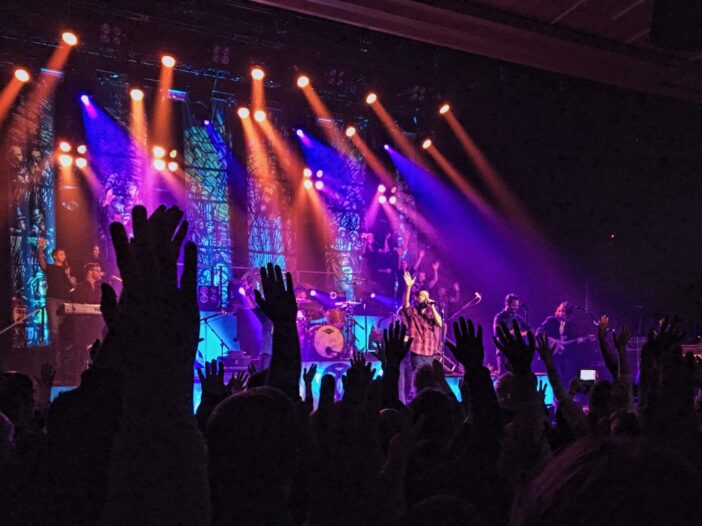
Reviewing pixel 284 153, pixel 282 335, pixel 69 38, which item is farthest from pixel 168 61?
pixel 282 335

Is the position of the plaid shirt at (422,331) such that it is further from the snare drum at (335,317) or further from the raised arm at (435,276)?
the raised arm at (435,276)

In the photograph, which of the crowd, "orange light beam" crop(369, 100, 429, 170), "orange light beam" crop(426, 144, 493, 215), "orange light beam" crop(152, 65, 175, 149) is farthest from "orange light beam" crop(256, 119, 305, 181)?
the crowd

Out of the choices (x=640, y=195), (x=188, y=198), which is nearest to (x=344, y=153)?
(x=188, y=198)

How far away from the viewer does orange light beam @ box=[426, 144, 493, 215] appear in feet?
41.9

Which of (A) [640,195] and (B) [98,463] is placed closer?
(B) [98,463]

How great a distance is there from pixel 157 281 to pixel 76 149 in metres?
9.91

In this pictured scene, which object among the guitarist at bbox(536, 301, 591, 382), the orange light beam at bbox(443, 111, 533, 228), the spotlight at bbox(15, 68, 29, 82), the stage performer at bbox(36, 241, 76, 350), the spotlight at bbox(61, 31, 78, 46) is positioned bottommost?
the guitarist at bbox(536, 301, 591, 382)

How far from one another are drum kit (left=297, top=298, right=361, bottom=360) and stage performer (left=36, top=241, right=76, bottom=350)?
368cm

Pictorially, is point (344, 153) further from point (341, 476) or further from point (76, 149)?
point (341, 476)

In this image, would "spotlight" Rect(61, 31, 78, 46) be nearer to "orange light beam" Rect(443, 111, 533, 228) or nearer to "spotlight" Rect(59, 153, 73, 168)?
"spotlight" Rect(59, 153, 73, 168)

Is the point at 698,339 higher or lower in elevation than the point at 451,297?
lower

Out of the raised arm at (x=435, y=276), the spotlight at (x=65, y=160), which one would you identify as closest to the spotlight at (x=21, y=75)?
the spotlight at (x=65, y=160)

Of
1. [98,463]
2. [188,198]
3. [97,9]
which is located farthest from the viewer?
[188,198]

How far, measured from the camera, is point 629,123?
10.3m
